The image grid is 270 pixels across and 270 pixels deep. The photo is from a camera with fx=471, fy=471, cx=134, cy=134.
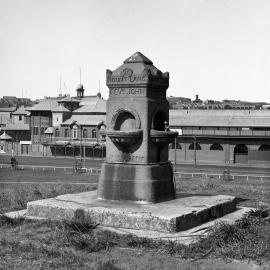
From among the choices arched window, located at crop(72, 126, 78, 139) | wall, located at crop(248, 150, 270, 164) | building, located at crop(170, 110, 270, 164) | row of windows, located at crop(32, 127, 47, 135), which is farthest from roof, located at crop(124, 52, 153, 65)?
row of windows, located at crop(32, 127, 47, 135)

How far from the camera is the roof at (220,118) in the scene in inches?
2551

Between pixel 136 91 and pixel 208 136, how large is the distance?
167 ft

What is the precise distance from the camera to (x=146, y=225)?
1268cm

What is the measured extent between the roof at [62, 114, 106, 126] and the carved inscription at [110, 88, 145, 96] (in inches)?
2479

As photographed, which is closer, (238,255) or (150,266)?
(150,266)

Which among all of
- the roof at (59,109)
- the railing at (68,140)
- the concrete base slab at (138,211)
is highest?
the roof at (59,109)

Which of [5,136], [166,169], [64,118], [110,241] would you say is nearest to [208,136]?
[64,118]

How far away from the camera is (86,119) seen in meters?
82.3

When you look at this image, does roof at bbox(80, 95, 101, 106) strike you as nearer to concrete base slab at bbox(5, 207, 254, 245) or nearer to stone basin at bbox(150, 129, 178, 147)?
stone basin at bbox(150, 129, 178, 147)

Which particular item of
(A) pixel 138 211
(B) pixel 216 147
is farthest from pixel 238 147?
(A) pixel 138 211

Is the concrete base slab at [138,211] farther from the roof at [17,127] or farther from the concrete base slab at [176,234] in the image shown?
the roof at [17,127]

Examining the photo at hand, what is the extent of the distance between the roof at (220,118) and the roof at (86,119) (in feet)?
45.6

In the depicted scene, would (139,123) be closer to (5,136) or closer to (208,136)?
(208,136)

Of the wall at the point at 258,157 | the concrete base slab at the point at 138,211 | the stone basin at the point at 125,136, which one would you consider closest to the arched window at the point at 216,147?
the wall at the point at 258,157
